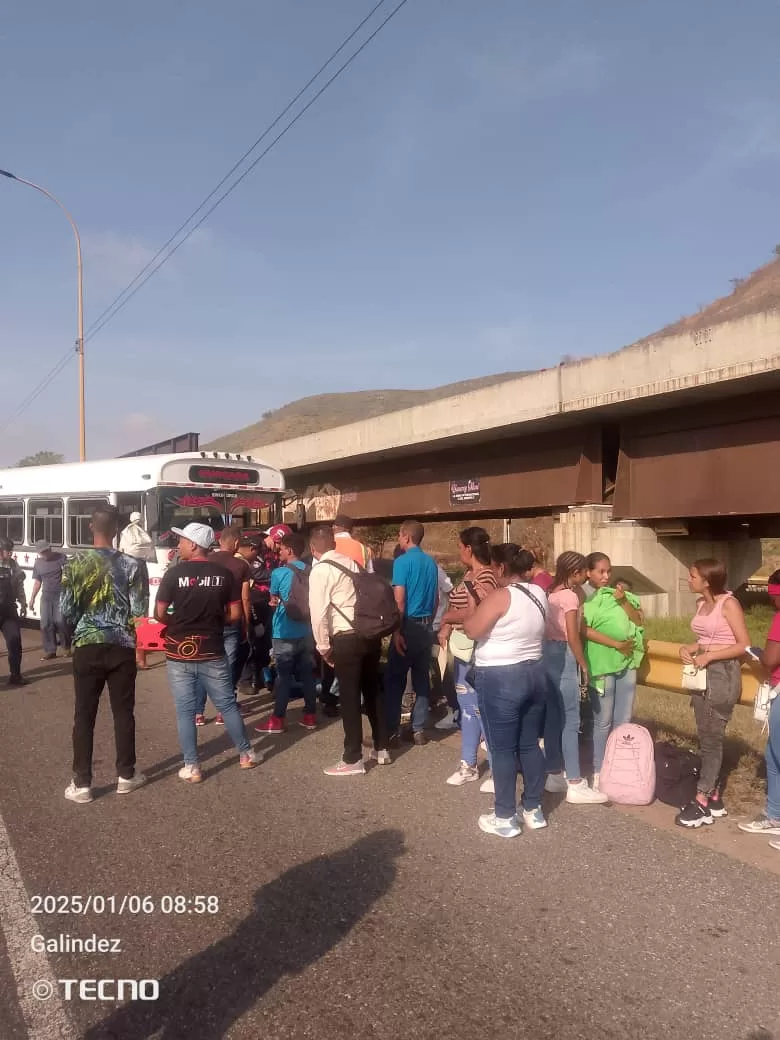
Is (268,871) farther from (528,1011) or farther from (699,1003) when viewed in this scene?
(699,1003)

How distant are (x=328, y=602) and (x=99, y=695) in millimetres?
1746

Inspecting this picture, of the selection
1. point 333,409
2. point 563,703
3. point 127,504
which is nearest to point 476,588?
point 563,703

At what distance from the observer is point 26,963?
3.33 meters

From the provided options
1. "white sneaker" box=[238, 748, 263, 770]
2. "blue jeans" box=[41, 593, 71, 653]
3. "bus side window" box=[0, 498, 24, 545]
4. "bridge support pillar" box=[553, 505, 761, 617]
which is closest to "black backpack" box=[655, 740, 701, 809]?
"white sneaker" box=[238, 748, 263, 770]

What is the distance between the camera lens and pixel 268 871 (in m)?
4.17

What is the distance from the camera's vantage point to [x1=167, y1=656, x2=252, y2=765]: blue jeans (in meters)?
5.59

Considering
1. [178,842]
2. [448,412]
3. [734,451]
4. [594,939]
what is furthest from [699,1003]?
[448,412]

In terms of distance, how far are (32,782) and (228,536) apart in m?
2.79

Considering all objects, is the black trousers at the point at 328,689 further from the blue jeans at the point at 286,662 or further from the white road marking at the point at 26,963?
the white road marking at the point at 26,963

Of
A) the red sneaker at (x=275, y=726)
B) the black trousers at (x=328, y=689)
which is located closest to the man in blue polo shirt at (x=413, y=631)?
the red sneaker at (x=275, y=726)

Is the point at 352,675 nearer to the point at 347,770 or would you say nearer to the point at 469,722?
the point at 347,770

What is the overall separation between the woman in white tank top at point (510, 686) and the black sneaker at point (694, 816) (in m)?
0.87

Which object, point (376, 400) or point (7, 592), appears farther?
point (376, 400)

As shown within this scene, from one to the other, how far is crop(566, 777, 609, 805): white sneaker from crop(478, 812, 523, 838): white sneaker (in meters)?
0.70
